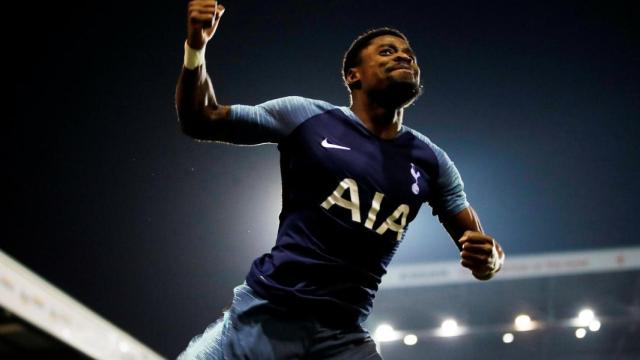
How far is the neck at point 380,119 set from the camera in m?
2.72

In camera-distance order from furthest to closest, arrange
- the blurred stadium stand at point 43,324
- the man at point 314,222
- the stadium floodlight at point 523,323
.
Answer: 1. the stadium floodlight at point 523,323
2. the blurred stadium stand at point 43,324
3. the man at point 314,222

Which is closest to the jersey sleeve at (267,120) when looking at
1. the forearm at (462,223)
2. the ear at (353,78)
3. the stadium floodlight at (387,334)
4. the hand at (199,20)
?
the hand at (199,20)

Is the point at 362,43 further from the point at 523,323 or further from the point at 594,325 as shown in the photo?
the point at 594,325

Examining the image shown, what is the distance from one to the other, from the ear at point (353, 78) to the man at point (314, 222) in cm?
29

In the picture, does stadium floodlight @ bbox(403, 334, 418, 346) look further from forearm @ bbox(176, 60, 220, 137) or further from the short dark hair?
forearm @ bbox(176, 60, 220, 137)

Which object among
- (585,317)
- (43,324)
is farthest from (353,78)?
(585,317)

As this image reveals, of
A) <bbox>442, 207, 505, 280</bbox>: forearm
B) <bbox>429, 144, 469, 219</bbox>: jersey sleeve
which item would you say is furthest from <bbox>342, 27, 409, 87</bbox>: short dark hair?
<bbox>442, 207, 505, 280</bbox>: forearm

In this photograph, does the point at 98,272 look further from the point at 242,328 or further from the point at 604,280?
the point at 242,328

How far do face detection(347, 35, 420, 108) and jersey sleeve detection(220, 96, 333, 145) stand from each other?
0.28m

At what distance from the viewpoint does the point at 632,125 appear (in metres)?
10.8

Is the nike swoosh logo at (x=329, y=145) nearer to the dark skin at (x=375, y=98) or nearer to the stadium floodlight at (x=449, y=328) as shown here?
the dark skin at (x=375, y=98)

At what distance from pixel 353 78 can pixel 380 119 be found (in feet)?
1.07

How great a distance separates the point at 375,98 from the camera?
A: 2.77 meters

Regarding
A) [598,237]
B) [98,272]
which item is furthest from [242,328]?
[98,272]
